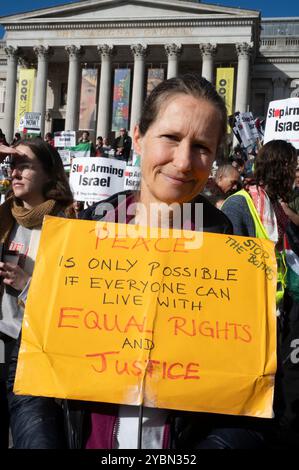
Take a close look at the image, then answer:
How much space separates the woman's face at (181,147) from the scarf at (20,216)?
129 cm

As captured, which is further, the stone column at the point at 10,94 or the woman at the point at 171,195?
the stone column at the point at 10,94

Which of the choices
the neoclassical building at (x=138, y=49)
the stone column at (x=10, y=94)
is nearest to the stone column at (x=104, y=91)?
the neoclassical building at (x=138, y=49)

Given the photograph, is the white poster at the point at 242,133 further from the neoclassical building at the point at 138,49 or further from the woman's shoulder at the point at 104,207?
the neoclassical building at the point at 138,49

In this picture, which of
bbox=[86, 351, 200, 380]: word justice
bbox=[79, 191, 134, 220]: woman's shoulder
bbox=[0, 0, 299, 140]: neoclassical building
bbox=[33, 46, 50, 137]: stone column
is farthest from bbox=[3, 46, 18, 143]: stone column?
bbox=[86, 351, 200, 380]: word justice

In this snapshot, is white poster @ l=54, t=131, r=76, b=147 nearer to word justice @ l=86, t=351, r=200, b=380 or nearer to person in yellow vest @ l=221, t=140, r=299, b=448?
person in yellow vest @ l=221, t=140, r=299, b=448

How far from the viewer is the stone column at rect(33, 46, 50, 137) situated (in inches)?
1551

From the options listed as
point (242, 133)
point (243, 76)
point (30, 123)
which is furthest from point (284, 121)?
point (243, 76)

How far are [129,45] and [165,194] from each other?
39.9m

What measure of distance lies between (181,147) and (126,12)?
41.3 m

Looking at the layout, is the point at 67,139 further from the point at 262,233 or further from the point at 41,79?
the point at 41,79

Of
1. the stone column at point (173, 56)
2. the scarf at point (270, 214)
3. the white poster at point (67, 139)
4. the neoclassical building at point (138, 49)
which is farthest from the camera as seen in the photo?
the stone column at point (173, 56)

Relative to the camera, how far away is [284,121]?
817 centimetres

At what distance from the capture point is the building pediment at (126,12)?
37781 millimetres
